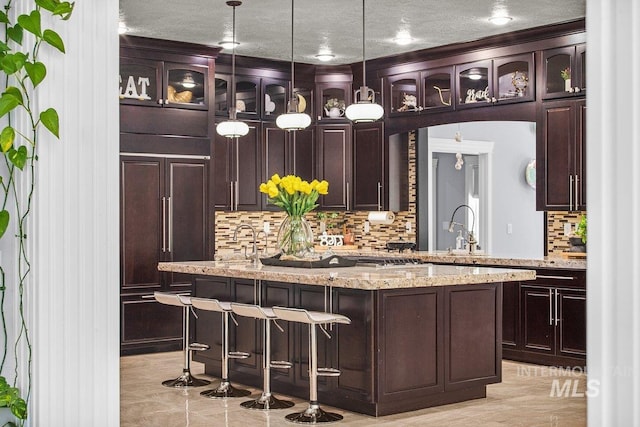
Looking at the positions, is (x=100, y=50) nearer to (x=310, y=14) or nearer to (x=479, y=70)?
(x=310, y=14)

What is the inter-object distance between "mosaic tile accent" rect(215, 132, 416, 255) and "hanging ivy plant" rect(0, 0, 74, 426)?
6.49 meters

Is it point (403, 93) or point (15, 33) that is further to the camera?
point (403, 93)

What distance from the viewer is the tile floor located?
17.9 feet

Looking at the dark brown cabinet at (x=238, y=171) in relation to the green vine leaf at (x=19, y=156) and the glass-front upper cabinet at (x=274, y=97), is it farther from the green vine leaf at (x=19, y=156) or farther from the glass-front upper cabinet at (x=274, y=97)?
the green vine leaf at (x=19, y=156)

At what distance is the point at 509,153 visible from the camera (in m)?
10.7

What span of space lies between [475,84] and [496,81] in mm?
393

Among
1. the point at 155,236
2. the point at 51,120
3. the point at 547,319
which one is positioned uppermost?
the point at 51,120

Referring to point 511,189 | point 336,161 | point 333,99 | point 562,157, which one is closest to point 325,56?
point 333,99

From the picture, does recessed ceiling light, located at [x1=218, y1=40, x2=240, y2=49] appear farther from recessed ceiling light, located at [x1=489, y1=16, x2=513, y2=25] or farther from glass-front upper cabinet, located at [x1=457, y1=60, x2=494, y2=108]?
recessed ceiling light, located at [x1=489, y1=16, x2=513, y2=25]

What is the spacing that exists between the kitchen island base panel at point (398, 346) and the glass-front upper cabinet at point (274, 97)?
3.48 meters

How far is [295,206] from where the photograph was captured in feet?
22.1

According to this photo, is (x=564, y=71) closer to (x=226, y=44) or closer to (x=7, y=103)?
(x=226, y=44)
